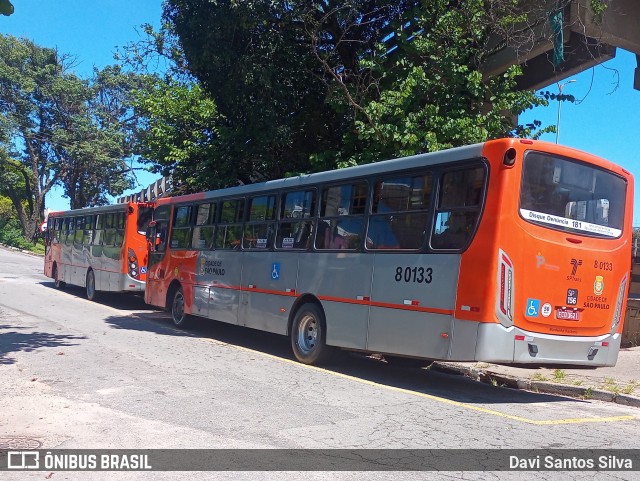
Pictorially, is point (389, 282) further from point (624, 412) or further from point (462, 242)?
point (624, 412)

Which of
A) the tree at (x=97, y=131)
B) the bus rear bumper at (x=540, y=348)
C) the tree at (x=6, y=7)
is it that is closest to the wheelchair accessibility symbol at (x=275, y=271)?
the bus rear bumper at (x=540, y=348)

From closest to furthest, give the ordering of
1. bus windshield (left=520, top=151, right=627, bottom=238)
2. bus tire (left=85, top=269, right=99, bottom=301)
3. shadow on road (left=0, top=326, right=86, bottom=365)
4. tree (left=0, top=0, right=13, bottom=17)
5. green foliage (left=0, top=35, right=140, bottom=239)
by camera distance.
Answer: tree (left=0, top=0, right=13, bottom=17)
bus windshield (left=520, top=151, right=627, bottom=238)
shadow on road (left=0, top=326, right=86, bottom=365)
bus tire (left=85, top=269, right=99, bottom=301)
green foliage (left=0, top=35, right=140, bottom=239)

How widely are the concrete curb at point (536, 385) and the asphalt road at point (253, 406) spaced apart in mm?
216

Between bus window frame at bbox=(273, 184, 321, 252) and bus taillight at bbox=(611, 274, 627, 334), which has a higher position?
bus window frame at bbox=(273, 184, 321, 252)

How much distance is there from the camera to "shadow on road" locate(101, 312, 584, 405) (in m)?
8.94

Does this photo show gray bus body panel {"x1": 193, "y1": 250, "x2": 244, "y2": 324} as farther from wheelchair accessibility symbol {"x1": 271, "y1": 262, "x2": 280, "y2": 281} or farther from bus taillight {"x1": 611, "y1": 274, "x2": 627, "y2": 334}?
bus taillight {"x1": 611, "y1": 274, "x2": 627, "y2": 334}

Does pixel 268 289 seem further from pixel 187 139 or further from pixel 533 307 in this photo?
pixel 187 139

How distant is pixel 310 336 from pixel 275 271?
153 cm

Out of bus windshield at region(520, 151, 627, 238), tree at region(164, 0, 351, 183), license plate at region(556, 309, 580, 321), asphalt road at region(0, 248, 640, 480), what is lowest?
asphalt road at region(0, 248, 640, 480)

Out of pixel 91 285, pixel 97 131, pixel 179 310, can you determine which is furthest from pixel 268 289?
pixel 97 131

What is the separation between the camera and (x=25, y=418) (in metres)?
6.59

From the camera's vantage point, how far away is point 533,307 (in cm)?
786

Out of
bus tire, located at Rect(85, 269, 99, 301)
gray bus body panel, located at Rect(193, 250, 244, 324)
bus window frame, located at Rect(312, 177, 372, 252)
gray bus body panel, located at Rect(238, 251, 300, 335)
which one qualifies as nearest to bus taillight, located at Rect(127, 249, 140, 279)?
bus tire, located at Rect(85, 269, 99, 301)

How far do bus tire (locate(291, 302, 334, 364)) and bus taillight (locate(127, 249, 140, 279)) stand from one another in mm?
8662
